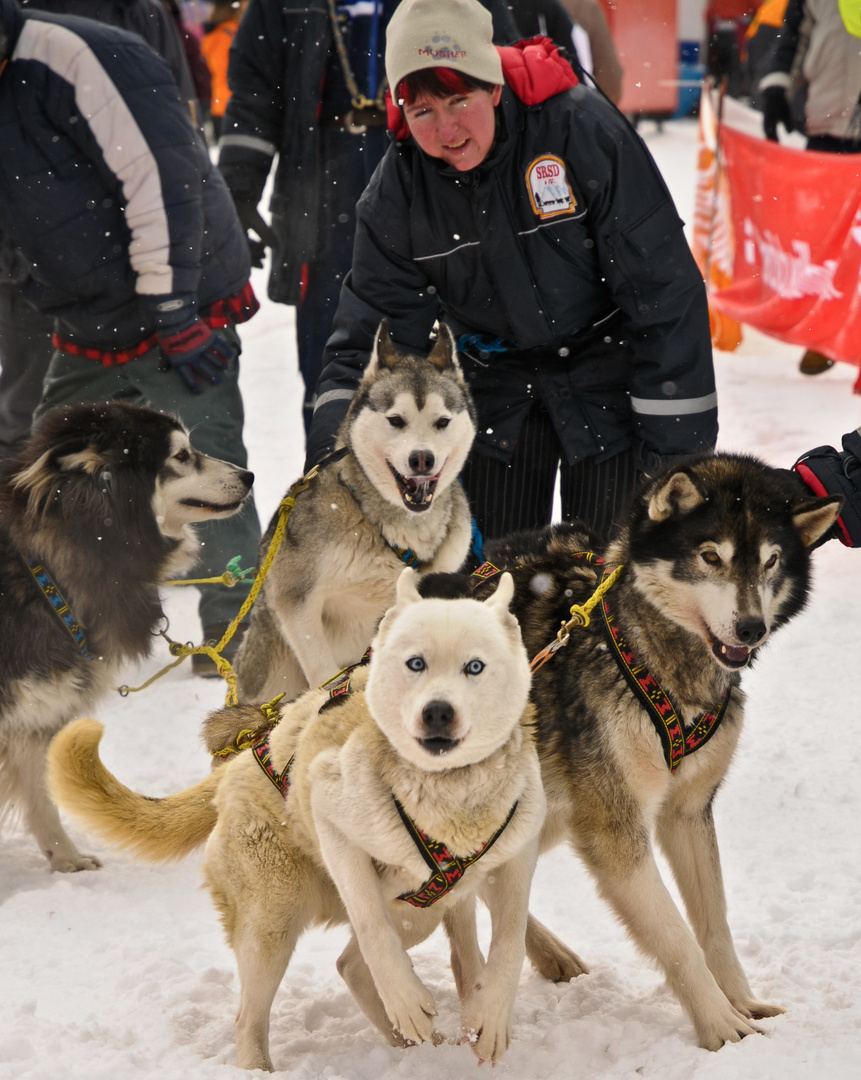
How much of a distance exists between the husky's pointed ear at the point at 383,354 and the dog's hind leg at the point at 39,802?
1434 mm

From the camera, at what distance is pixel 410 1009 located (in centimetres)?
190

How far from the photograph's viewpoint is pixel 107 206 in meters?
4.13

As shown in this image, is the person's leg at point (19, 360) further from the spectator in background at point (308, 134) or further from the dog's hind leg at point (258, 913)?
the dog's hind leg at point (258, 913)

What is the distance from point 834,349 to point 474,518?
4067 millimetres

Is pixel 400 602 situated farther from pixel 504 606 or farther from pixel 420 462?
pixel 420 462

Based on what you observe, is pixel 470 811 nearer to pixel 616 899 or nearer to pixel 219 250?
pixel 616 899

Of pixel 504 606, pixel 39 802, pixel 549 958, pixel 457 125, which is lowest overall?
pixel 39 802

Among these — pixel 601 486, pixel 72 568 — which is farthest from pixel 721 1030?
pixel 72 568

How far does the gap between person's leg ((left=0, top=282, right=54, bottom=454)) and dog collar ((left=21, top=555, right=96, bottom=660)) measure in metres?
1.90

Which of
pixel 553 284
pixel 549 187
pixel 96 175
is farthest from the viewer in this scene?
pixel 96 175

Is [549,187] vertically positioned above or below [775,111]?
above

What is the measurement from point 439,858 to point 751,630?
70 centimetres

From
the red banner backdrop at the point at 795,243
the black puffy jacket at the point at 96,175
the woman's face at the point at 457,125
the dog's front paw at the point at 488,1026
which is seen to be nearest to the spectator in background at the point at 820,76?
the red banner backdrop at the point at 795,243

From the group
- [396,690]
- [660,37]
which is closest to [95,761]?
[396,690]
